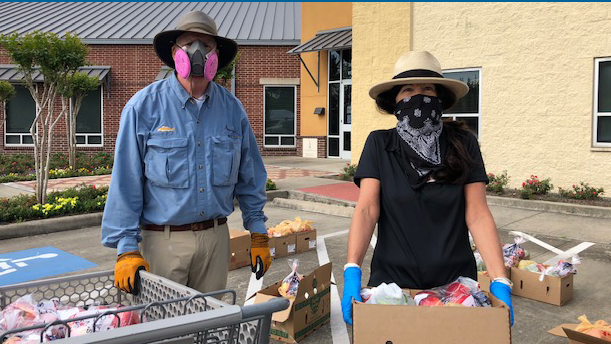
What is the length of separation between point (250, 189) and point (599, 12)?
9.96 m

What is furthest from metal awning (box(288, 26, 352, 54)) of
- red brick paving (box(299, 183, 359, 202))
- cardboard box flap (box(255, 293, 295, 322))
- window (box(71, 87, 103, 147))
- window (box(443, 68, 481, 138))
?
cardboard box flap (box(255, 293, 295, 322))

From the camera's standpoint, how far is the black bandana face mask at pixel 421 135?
98.0 inches

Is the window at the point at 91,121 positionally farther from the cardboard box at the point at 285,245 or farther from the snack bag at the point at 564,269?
the snack bag at the point at 564,269

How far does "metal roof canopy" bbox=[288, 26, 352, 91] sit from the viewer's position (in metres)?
19.1

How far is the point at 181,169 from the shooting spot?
9.66 ft

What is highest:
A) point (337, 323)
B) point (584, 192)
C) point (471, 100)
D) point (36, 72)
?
point (36, 72)

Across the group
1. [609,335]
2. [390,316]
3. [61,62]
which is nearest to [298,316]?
[609,335]

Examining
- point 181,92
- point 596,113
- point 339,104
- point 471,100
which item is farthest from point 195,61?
point 339,104

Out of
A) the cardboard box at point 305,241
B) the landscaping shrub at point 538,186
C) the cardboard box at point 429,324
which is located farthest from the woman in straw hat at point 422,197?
the landscaping shrub at point 538,186

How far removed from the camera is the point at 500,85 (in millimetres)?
11883

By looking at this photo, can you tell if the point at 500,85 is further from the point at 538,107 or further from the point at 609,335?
the point at 609,335

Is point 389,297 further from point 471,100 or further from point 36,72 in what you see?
point 36,72

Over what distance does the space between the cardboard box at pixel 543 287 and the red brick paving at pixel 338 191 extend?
5.57 m

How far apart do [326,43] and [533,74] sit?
9.64 metres
